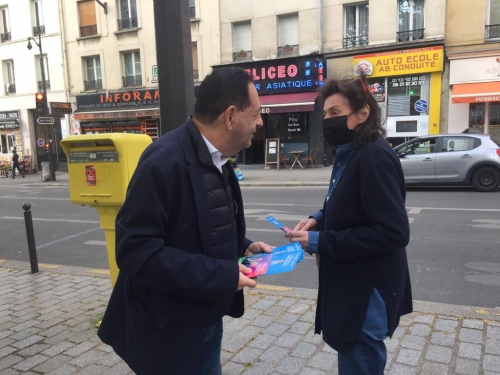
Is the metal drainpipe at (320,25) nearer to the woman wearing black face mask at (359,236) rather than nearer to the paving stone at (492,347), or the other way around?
the paving stone at (492,347)

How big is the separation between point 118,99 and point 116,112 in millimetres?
804

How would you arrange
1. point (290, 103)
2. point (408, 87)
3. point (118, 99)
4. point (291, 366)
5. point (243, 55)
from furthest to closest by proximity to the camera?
1. point (118, 99)
2. point (243, 55)
3. point (290, 103)
4. point (408, 87)
5. point (291, 366)

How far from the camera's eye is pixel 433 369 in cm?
299

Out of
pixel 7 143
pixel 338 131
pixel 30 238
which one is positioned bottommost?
pixel 30 238

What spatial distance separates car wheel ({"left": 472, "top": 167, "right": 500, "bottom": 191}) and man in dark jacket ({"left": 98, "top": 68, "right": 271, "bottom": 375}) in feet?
35.6

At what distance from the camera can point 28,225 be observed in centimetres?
573

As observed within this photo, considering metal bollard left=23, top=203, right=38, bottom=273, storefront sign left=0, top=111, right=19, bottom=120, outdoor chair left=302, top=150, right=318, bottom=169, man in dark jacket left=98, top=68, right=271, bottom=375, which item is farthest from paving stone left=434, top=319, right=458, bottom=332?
storefront sign left=0, top=111, right=19, bottom=120

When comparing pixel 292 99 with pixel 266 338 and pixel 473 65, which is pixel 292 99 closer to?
pixel 473 65

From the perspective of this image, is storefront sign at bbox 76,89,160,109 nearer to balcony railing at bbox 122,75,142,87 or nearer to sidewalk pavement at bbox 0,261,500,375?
balcony railing at bbox 122,75,142,87

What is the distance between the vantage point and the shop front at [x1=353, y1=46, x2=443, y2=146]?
1677 cm

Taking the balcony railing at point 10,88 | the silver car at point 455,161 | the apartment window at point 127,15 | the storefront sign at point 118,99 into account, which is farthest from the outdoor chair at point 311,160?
the balcony railing at point 10,88

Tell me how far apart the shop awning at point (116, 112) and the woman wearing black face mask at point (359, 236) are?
20263 millimetres

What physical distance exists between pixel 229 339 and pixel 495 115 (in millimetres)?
16383

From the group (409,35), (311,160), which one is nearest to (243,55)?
(311,160)
